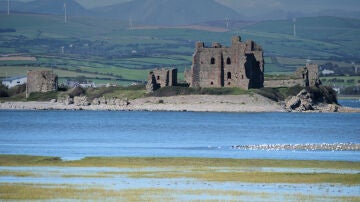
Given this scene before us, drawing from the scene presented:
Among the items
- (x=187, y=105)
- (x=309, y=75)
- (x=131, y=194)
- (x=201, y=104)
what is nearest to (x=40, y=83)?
(x=187, y=105)

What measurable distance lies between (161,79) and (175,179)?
86.2m

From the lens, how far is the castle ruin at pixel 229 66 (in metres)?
127

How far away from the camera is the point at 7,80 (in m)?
165

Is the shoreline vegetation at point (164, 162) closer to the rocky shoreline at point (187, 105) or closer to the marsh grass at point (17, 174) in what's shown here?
the marsh grass at point (17, 174)

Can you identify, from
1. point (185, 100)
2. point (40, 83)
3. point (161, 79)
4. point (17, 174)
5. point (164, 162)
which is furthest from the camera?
point (40, 83)

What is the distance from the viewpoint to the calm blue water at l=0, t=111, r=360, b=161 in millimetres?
62594

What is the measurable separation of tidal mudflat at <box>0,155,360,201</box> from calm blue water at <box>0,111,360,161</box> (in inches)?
213

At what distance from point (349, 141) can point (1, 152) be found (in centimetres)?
2453

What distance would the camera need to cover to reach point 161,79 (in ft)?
431

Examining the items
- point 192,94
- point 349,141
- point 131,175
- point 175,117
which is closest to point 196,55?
point 192,94

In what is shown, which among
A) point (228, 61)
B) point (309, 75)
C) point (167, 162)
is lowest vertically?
point (309, 75)

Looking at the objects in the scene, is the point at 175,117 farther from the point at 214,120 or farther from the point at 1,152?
the point at 1,152

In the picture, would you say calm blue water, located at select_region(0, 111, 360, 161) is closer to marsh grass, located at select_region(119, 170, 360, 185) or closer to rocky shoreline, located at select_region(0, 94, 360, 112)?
rocky shoreline, located at select_region(0, 94, 360, 112)

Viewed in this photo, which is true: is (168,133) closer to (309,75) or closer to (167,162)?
(167,162)
